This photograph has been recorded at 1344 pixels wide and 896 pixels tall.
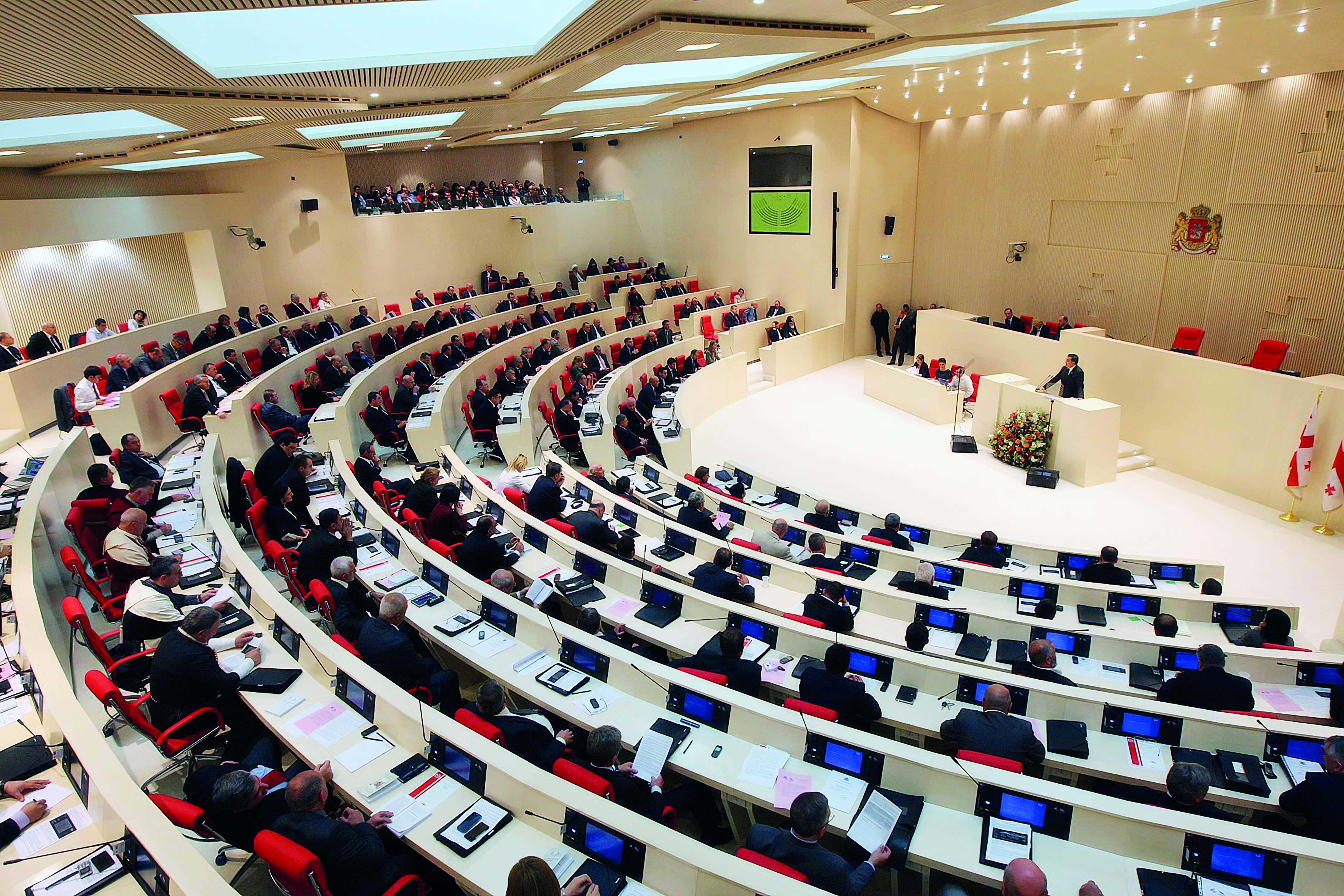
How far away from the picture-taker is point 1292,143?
40.2 ft

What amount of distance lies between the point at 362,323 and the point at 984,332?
1233 cm

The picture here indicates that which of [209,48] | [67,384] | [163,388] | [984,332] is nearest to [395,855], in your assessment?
[209,48]

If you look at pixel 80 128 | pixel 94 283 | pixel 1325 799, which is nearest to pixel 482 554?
pixel 1325 799

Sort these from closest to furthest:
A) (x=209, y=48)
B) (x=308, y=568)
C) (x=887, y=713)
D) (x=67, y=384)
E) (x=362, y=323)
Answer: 1. (x=887, y=713)
2. (x=209, y=48)
3. (x=308, y=568)
4. (x=67, y=384)
5. (x=362, y=323)

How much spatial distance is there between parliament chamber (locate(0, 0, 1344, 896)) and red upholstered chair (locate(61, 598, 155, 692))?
0.43 ft

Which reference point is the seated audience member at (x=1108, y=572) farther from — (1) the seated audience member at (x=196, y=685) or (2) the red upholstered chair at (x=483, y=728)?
(1) the seated audience member at (x=196, y=685)

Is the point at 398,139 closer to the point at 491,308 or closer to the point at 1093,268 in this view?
the point at 491,308

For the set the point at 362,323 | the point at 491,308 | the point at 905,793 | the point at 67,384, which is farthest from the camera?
the point at 491,308

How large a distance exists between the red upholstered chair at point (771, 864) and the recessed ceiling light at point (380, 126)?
10.1 metres

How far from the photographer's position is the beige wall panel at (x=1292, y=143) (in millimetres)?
11703

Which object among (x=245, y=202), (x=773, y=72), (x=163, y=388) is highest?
(x=773, y=72)

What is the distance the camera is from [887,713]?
16.6 ft

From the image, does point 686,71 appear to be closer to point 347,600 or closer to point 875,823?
point 347,600

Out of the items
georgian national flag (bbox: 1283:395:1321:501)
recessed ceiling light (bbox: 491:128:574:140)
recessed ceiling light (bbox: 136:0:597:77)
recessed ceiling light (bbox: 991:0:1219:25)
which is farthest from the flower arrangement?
recessed ceiling light (bbox: 491:128:574:140)
